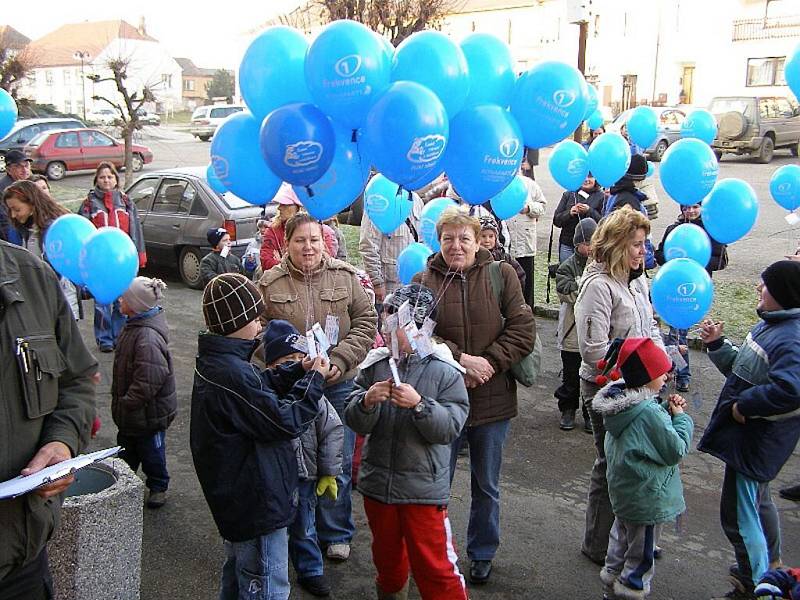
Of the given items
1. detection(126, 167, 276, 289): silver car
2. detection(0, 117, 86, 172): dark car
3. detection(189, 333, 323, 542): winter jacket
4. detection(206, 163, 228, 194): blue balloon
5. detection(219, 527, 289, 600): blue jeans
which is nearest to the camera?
detection(189, 333, 323, 542): winter jacket

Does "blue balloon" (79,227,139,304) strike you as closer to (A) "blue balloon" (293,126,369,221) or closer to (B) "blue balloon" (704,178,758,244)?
(A) "blue balloon" (293,126,369,221)

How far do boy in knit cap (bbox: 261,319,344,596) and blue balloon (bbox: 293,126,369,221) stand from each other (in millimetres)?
913

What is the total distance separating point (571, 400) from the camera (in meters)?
6.13

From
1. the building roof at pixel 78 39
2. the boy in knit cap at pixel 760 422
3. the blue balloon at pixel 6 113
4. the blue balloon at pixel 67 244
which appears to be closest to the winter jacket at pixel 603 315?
the boy in knit cap at pixel 760 422

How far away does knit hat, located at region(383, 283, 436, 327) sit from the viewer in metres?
3.52

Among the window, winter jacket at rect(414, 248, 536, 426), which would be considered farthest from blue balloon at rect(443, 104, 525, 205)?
the window

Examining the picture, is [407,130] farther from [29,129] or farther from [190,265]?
[29,129]

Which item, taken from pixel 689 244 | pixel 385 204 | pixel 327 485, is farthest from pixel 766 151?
pixel 327 485

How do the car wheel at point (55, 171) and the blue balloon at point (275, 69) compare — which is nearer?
the blue balloon at point (275, 69)

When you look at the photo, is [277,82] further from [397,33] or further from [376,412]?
[397,33]

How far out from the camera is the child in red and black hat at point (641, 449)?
3.53 m

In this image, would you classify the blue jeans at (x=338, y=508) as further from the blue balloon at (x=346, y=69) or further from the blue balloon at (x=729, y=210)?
the blue balloon at (x=729, y=210)

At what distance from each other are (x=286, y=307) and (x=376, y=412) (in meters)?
1.02

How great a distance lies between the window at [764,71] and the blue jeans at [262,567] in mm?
38501
